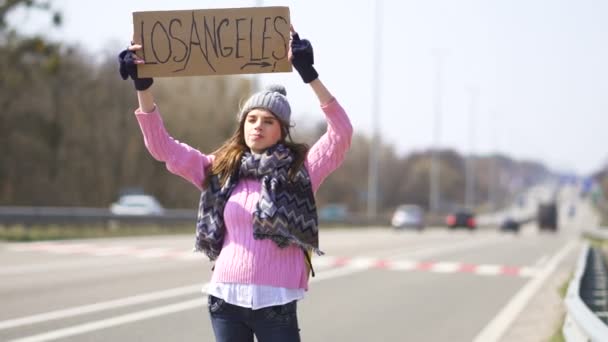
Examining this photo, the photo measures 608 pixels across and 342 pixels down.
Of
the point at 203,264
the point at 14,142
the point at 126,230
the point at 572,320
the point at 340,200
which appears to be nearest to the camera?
the point at 572,320

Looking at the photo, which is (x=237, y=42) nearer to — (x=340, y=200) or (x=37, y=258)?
(x=37, y=258)

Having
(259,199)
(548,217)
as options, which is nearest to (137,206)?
(259,199)

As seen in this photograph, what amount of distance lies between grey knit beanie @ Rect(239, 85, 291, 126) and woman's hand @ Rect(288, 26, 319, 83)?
148mm

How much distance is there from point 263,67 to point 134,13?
2.27 ft

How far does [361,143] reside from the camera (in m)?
125

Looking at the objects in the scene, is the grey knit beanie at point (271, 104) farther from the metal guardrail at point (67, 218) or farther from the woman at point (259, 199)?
the metal guardrail at point (67, 218)

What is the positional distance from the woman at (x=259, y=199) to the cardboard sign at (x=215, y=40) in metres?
0.15

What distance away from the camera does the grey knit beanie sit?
4.58 m

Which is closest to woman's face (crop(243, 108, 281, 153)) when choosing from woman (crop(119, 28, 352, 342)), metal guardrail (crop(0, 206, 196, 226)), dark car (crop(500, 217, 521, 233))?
woman (crop(119, 28, 352, 342))

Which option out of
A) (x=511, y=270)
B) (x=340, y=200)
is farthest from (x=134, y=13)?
(x=340, y=200)

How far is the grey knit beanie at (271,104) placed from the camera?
4.58 metres

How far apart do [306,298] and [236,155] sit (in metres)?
9.21

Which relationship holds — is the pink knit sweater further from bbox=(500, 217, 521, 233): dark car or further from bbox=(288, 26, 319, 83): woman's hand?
bbox=(500, 217, 521, 233): dark car

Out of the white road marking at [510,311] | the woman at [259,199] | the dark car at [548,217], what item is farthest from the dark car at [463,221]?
the woman at [259,199]
